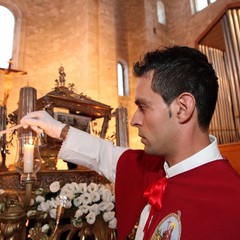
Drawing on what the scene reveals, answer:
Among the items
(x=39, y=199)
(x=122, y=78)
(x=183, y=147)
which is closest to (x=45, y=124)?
(x=39, y=199)

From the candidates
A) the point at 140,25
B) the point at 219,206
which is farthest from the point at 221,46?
the point at 219,206

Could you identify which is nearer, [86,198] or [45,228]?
[45,228]

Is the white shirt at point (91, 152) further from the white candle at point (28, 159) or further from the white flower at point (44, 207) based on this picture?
the white flower at point (44, 207)

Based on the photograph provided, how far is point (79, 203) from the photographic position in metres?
1.60

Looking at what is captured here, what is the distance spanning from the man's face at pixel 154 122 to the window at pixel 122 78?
27.7 ft

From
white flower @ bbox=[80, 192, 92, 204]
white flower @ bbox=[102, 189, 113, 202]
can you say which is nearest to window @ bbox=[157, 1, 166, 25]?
white flower @ bbox=[102, 189, 113, 202]

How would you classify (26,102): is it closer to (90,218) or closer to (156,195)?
(90,218)

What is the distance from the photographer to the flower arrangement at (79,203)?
1.52 metres

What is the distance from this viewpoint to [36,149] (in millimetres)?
1664

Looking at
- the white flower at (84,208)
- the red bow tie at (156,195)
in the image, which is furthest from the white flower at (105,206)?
the red bow tie at (156,195)

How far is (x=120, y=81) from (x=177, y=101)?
8871mm

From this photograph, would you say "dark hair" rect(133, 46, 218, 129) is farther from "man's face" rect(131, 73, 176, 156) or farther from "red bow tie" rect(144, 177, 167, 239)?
"red bow tie" rect(144, 177, 167, 239)

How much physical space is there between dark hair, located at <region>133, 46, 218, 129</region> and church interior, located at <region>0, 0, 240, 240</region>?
202 cm

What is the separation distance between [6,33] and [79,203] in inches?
317
